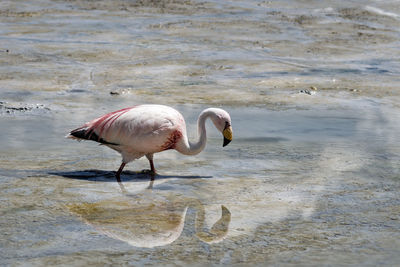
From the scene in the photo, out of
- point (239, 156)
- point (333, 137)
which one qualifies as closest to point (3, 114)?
point (239, 156)

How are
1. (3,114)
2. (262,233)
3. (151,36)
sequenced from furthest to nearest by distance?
1. (151,36)
2. (3,114)
3. (262,233)

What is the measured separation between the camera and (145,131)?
7812 millimetres

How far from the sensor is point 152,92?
12.5 metres

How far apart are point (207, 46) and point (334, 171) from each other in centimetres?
887

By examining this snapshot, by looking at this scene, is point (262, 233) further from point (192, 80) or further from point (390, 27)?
point (390, 27)

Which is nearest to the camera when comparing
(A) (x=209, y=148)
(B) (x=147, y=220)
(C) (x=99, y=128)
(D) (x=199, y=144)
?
(B) (x=147, y=220)

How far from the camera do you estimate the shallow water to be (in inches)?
239

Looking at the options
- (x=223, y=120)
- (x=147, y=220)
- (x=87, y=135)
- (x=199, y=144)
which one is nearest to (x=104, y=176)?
(x=87, y=135)

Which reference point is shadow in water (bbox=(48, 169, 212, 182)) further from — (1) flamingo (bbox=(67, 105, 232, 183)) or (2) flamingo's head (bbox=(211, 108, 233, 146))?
(2) flamingo's head (bbox=(211, 108, 233, 146))

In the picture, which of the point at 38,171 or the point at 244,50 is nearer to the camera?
the point at 38,171

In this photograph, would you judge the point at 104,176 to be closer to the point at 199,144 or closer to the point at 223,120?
the point at 199,144

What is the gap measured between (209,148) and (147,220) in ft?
9.15

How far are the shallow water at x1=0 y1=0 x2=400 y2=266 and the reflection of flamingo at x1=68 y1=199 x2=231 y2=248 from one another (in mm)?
17

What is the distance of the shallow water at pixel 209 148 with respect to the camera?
6066 mm
